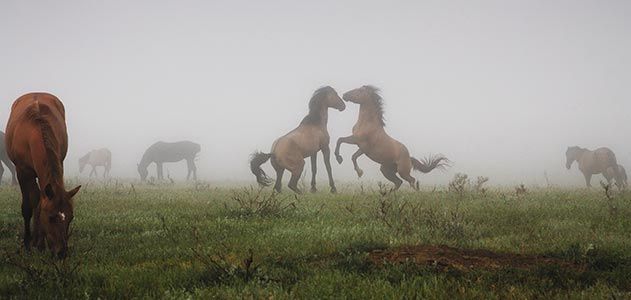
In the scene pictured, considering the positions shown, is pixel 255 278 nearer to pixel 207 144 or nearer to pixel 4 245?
pixel 4 245

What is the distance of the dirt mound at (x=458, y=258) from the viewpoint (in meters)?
5.32

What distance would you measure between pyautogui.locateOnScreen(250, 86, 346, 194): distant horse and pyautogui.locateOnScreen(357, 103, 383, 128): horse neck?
1.64 m

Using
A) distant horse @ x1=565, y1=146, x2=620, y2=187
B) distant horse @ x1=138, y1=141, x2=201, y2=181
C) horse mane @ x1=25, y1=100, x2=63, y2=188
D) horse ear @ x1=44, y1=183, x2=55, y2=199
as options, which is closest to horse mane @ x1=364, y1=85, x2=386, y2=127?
horse mane @ x1=25, y1=100, x2=63, y2=188

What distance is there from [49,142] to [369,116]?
13.9 m

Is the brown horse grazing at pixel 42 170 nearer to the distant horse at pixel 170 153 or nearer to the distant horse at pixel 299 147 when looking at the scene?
the distant horse at pixel 299 147

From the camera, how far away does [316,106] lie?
17.2 metres

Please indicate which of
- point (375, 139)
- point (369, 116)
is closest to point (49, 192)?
point (375, 139)

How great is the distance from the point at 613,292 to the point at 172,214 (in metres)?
7.81

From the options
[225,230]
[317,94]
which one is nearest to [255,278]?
[225,230]

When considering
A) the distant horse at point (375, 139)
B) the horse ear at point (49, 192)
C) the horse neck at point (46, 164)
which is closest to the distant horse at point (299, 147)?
the distant horse at point (375, 139)

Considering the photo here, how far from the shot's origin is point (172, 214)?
955 cm

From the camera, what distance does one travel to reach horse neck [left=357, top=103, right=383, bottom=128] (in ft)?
60.9

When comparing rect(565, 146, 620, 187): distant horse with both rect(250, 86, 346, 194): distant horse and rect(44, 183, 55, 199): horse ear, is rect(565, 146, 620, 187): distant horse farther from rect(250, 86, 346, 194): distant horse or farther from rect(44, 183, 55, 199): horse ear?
rect(44, 183, 55, 199): horse ear

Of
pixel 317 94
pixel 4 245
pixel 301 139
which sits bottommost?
pixel 4 245
